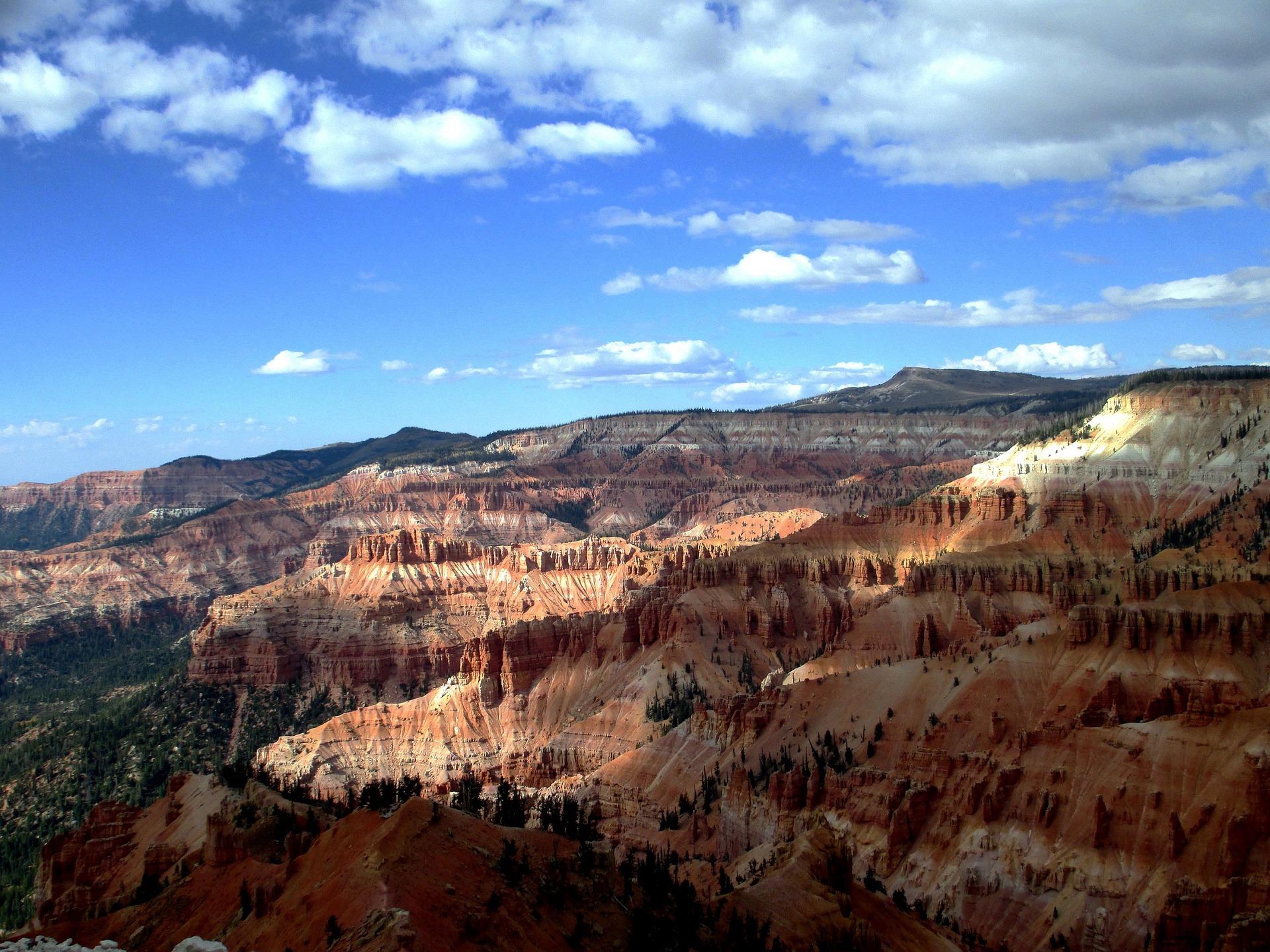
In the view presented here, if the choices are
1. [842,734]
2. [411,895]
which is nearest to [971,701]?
[842,734]

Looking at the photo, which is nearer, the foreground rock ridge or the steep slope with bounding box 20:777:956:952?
the steep slope with bounding box 20:777:956:952

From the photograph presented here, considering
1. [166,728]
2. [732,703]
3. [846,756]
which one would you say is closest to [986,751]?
[846,756]

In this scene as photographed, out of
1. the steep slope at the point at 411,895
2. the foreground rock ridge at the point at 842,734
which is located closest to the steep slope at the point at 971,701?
the foreground rock ridge at the point at 842,734

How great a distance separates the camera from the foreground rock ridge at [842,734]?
46.6 meters

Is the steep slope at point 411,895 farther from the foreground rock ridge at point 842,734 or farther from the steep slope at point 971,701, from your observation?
the steep slope at point 971,701

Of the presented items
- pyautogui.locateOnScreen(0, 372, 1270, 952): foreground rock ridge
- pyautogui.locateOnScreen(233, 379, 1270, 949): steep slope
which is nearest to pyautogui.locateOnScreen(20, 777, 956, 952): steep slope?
pyautogui.locateOnScreen(0, 372, 1270, 952): foreground rock ridge

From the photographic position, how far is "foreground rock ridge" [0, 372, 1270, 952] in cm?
4659

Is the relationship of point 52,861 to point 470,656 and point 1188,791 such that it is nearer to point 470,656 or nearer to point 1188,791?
point 1188,791

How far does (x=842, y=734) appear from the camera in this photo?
79.9 meters

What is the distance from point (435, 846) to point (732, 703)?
173ft

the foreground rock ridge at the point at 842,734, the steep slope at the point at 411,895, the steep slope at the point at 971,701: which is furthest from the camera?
the steep slope at the point at 971,701

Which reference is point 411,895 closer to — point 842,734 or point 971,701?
point 971,701

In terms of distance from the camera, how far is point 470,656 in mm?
130375

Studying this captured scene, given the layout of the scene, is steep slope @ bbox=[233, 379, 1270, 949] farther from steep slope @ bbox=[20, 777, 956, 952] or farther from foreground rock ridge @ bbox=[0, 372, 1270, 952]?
steep slope @ bbox=[20, 777, 956, 952]
